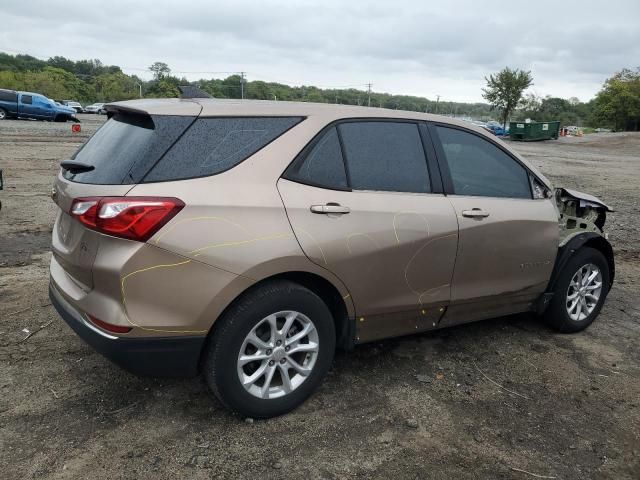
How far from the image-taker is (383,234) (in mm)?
3215

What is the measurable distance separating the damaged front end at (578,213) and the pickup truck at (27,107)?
3120 cm

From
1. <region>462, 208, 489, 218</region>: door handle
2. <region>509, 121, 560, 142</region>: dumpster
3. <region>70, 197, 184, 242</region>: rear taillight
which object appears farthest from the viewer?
<region>509, 121, 560, 142</region>: dumpster

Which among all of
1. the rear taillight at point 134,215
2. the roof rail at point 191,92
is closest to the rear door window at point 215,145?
the rear taillight at point 134,215

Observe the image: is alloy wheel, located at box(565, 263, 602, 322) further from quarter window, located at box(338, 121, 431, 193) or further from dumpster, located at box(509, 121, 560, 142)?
dumpster, located at box(509, 121, 560, 142)

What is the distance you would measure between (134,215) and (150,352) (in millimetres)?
665

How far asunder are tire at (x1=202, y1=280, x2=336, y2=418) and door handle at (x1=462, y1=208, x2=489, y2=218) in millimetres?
1201

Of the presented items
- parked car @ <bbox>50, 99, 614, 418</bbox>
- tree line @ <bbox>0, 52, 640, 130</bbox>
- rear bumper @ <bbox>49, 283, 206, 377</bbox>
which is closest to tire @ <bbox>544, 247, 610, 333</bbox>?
parked car @ <bbox>50, 99, 614, 418</bbox>

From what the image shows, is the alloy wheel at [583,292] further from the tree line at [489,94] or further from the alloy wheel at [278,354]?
the tree line at [489,94]

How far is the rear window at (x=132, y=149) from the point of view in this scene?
270cm

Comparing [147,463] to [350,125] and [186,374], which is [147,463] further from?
[350,125]

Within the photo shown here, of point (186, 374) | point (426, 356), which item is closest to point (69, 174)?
point (186, 374)

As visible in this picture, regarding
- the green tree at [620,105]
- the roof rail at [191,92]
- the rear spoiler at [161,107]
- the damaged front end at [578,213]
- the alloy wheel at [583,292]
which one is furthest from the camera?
the green tree at [620,105]

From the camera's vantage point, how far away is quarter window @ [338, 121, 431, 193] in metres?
3.27

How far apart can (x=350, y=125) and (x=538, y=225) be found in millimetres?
1739
